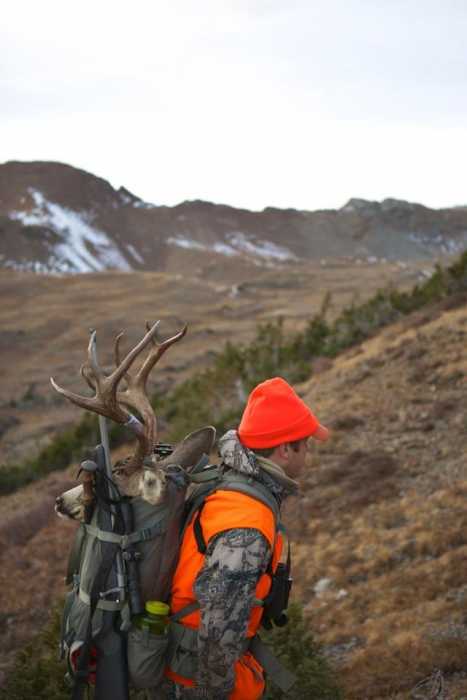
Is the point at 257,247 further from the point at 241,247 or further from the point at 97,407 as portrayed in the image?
the point at 97,407

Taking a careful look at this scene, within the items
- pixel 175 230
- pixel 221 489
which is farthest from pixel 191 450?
pixel 175 230

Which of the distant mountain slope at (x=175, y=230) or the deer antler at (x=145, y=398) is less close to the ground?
the distant mountain slope at (x=175, y=230)

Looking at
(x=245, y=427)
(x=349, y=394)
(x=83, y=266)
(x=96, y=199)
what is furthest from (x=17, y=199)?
(x=245, y=427)

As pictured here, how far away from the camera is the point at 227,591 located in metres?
2.57

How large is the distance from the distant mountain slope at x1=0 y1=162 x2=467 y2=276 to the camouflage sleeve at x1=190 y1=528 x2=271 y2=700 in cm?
9817

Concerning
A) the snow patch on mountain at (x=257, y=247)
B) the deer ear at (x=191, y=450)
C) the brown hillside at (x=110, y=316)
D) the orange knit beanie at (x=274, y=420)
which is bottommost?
the brown hillside at (x=110, y=316)

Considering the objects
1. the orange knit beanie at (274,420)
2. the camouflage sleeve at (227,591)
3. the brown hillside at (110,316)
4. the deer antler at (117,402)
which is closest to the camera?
the camouflage sleeve at (227,591)

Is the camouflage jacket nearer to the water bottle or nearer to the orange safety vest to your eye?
the orange safety vest

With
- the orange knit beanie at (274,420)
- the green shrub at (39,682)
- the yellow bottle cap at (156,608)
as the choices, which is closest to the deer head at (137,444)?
the orange knit beanie at (274,420)

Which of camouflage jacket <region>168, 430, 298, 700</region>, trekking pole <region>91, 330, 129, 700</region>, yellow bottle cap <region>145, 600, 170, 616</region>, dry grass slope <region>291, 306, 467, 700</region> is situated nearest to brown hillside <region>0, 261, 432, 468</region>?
dry grass slope <region>291, 306, 467, 700</region>

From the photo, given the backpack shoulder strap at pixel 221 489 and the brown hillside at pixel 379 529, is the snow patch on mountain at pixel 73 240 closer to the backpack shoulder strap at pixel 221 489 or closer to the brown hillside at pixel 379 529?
the brown hillside at pixel 379 529

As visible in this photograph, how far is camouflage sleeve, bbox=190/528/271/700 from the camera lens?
2574 millimetres

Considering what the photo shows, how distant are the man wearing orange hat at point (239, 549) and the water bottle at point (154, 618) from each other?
0.29 ft

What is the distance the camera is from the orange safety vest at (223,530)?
8.69 feet
